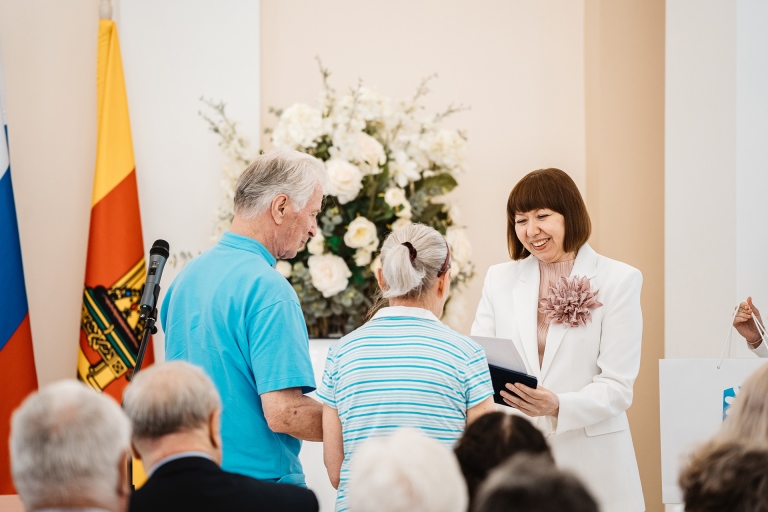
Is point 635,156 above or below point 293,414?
above

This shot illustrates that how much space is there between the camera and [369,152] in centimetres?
362

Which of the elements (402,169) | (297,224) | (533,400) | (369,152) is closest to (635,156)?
(402,169)

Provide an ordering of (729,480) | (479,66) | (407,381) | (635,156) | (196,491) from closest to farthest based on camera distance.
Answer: (729,480) < (196,491) < (407,381) < (635,156) < (479,66)

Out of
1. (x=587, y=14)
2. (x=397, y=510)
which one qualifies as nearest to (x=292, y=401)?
(x=397, y=510)

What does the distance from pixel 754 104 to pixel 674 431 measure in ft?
5.23

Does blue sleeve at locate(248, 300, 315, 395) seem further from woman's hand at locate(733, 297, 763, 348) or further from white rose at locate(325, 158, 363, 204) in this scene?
woman's hand at locate(733, 297, 763, 348)

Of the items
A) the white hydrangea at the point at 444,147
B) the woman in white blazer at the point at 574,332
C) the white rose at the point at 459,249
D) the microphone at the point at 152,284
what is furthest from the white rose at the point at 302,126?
the microphone at the point at 152,284

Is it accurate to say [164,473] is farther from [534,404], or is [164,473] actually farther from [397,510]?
[534,404]

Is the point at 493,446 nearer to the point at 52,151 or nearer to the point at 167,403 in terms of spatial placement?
the point at 167,403

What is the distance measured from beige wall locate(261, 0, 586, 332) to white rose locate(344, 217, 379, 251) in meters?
A: 1.05

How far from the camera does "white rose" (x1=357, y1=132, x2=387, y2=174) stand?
11.9 feet

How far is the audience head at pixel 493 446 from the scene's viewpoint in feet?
5.40

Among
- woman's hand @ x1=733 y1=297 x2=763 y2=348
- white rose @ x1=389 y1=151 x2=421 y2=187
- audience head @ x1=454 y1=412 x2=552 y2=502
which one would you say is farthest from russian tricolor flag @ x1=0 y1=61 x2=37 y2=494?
woman's hand @ x1=733 y1=297 x2=763 y2=348

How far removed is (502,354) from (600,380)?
1.53 ft
